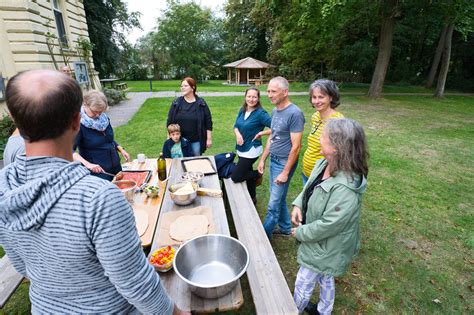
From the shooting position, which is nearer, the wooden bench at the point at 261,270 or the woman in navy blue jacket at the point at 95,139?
the wooden bench at the point at 261,270

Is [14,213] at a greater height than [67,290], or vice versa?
[14,213]

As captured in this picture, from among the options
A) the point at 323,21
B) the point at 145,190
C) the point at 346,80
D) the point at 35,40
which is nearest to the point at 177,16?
the point at 346,80

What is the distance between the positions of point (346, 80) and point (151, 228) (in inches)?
1091

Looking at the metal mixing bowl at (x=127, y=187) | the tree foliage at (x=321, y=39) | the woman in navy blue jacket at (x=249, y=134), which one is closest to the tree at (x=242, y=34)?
the tree foliage at (x=321, y=39)

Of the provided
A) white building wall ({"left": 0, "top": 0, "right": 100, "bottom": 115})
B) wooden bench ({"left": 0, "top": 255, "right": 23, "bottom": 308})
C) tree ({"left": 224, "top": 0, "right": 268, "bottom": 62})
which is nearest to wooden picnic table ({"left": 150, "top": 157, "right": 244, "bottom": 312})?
wooden bench ({"left": 0, "top": 255, "right": 23, "bottom": 308})

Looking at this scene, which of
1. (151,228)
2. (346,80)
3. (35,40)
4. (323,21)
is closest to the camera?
(151,228)

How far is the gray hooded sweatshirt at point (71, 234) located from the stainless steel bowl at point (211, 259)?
75 cm

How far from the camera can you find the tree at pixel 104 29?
55.4 ft

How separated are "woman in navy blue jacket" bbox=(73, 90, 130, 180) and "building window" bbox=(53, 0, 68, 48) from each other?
9.50m

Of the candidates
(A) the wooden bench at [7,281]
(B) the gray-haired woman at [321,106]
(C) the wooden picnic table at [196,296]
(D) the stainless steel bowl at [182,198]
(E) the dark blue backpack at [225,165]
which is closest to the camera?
(C) the wooden picnic table at [196,296]

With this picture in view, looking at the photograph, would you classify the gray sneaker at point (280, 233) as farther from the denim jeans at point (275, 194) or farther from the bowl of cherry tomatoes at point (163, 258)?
the bowl of cherry tomatoes at point (163, 258)

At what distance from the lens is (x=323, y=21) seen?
12.9 m

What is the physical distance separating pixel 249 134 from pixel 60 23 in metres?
11.5

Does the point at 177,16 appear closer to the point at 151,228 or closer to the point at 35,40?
the point at 35,40
